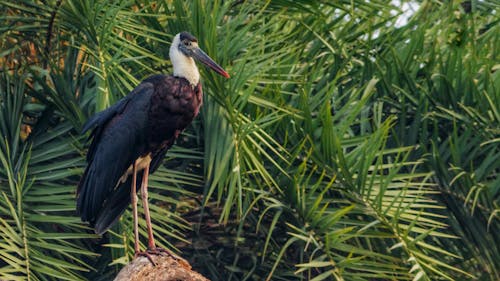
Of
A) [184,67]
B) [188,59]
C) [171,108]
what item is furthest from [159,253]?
[188,59]

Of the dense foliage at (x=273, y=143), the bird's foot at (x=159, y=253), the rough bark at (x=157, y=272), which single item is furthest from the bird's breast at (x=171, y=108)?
the rough bark at (x=157, y=272)

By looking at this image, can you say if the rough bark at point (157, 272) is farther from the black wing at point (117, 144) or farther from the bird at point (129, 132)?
the black wing at point (117, 144)

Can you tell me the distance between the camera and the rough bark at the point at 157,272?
6352 millimetres

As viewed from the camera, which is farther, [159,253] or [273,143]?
[273,143]

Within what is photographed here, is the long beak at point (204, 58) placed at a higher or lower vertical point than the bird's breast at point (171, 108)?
higher

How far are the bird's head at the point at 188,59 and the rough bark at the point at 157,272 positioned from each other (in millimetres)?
1193

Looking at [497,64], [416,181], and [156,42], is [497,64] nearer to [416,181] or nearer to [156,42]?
[416,181]

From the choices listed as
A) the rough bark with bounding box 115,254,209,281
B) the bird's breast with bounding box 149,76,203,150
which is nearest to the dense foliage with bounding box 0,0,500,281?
the bird's breast with bounding box 149,76,203,150

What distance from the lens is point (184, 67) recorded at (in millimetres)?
7395

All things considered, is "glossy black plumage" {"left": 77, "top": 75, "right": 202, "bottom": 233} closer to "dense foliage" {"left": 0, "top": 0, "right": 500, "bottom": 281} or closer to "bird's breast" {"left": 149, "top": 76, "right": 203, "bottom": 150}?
"bird's breast" {"left": 149, "top": 76, "right": 203, "bottom": 150}

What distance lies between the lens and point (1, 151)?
834cm

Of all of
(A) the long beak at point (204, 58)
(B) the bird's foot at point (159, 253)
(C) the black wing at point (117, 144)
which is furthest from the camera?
(A) the long beak at point (204, 58)

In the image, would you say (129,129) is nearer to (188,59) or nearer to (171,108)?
(171,108)

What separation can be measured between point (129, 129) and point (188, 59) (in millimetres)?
563
